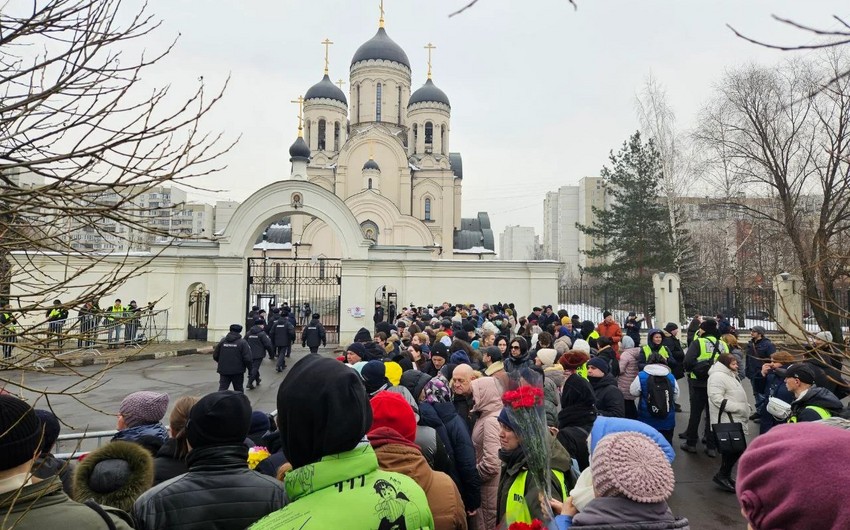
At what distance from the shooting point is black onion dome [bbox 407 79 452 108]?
142 ft

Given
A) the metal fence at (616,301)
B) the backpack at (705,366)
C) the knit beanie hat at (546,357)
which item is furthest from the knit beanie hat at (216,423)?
the metal fence at (616,301)

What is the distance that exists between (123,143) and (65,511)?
1.68m

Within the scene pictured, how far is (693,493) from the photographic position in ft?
18.1

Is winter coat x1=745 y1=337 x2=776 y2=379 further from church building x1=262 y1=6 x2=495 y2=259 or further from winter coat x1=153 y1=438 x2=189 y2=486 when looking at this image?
church building x1=262 y1=6 x2=495 y2=259

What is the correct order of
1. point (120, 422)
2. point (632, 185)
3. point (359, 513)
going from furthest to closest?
point (632, 185) < point (120, 422) < point (359, 513)

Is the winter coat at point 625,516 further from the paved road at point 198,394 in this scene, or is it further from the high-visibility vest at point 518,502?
the paved road at point 198,394

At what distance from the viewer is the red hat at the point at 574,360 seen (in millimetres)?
4820

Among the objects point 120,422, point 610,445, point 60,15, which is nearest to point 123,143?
point 60,15

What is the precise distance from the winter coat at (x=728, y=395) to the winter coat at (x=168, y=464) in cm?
559

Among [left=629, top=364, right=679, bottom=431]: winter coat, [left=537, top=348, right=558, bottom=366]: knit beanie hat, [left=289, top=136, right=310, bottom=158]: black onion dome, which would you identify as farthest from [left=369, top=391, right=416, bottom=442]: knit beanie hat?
[left=289, top=136, right=310, bottom=158]: black onion dome

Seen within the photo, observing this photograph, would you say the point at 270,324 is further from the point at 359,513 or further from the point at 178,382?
the point at 359,513

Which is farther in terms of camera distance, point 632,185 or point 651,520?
point 632,185

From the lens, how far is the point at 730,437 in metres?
5.38

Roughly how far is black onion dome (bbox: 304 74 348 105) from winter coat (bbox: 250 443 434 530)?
47.1 m
